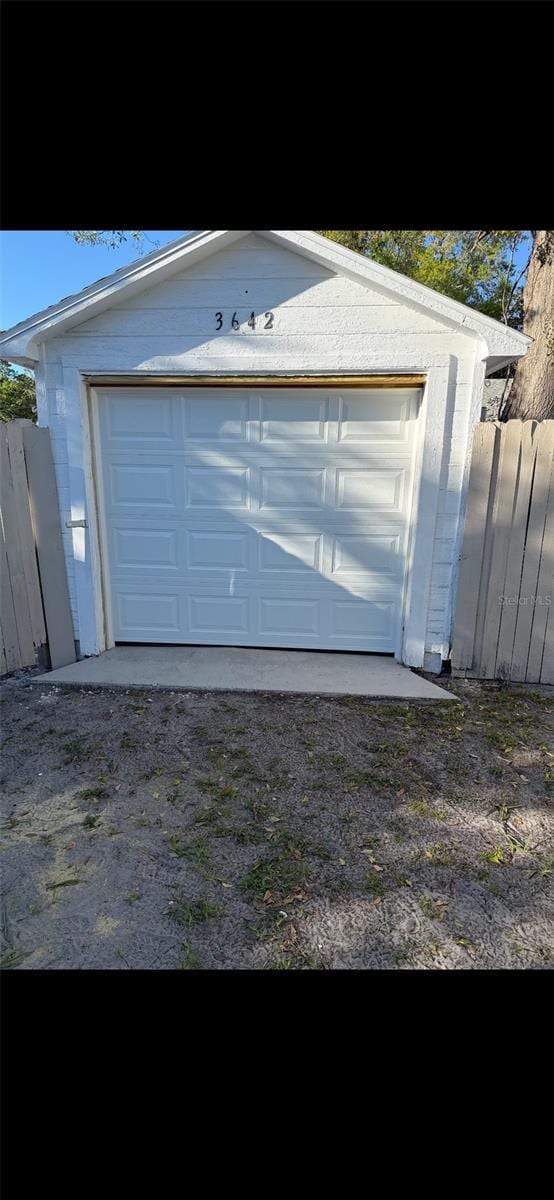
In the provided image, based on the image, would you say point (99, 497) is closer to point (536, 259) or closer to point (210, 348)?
point (210, 348)

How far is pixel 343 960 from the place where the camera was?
6.12 ft

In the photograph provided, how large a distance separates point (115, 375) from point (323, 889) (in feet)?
13.7

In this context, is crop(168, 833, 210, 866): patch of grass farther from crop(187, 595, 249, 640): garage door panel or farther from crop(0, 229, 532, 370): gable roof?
crop(0, 229, 532, 370): gable roof

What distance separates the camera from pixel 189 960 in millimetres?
1852

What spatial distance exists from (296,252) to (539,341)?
2.99 metres

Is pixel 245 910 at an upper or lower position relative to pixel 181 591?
lower

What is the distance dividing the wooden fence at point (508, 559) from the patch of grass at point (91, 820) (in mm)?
3145

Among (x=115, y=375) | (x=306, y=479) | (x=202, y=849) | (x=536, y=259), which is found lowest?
(x=202, y=849)

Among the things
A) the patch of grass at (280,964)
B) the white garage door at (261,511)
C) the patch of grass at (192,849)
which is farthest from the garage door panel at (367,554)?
the patch of grass at (280,964)

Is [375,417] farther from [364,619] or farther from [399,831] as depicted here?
[399,831]

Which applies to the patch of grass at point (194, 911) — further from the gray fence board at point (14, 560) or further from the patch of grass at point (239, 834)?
the gray fence board at point (14, 560)

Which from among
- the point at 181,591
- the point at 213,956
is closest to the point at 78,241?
the point at 181,591

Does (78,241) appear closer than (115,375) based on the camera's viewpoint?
No

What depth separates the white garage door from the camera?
A: 4590mm
